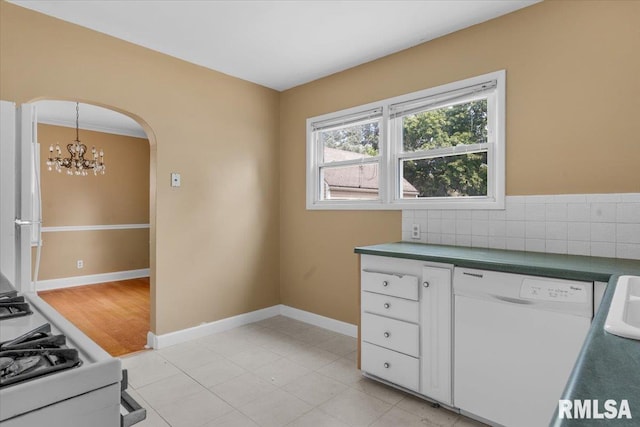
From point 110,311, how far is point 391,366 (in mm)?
3452

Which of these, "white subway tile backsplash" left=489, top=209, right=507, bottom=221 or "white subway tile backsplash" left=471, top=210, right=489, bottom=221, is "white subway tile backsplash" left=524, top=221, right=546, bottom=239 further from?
"white subway tile backsplash" left=471, top=210, right=489, bottom=221

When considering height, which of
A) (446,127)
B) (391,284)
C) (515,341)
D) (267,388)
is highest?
(446,127)

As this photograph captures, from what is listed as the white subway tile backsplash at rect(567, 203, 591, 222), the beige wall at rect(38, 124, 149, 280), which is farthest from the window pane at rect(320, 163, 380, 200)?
the beige wall at rect(38, 124, 149, 280)

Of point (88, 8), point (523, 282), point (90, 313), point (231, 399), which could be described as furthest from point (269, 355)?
point (88, 8)

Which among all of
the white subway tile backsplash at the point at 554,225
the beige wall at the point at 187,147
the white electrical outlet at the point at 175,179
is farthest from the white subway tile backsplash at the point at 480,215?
the white electrical outlet at the point at 175,179

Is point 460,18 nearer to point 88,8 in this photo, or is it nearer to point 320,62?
point 320,62

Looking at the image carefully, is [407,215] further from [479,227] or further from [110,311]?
[110,311]

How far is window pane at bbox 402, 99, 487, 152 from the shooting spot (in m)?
2.59

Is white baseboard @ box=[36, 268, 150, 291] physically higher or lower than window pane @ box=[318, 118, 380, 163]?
lower

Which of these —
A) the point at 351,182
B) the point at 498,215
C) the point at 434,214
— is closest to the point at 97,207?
the point at 351,182

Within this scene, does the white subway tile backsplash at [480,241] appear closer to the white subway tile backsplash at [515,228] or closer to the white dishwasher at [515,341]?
the white subway tile backsplash at [515,228]

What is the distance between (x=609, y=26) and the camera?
203 cm

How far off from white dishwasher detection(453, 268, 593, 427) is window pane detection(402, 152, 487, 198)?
0.91 metres

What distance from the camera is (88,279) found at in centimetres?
555
